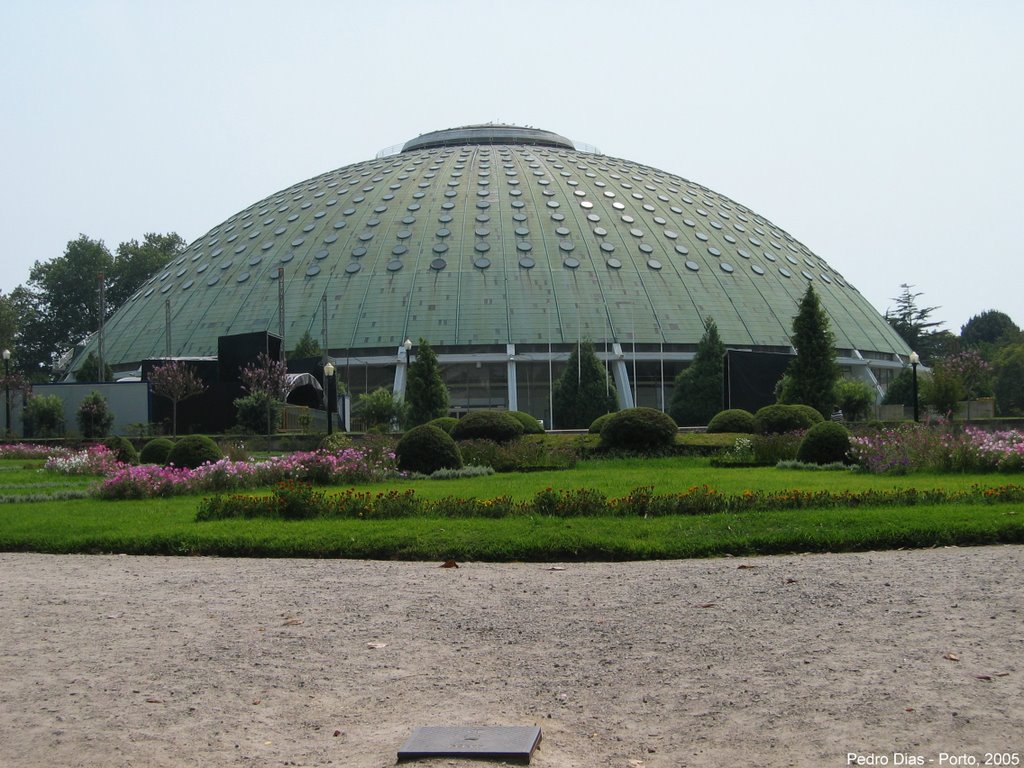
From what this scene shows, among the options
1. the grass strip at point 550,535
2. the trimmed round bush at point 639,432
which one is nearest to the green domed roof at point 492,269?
the trimmed round bush at point 639,432

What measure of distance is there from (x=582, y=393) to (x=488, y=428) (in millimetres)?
19962

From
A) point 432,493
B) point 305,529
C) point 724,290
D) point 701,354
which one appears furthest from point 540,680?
point 724,290

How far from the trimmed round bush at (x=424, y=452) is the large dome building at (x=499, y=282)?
30.1 meters

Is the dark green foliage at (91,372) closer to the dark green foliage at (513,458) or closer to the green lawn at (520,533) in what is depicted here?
the dark green foliage at (513,458)

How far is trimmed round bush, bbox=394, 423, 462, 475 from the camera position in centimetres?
2275

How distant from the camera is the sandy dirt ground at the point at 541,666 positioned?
5277 mm

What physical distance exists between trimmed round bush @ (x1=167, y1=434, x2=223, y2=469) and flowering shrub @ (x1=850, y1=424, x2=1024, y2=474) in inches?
562

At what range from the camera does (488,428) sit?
97.7 ft

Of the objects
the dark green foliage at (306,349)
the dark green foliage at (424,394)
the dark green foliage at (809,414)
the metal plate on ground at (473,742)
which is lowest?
the metal plate on ground at (473,742)

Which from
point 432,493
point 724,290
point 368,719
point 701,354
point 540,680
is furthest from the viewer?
point 724,290

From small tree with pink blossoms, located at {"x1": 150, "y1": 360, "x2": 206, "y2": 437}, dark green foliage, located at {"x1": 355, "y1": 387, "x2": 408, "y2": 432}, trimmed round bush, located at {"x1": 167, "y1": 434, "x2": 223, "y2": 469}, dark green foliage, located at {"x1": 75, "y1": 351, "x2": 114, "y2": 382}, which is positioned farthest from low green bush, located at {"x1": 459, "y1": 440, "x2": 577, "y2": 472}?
dark green foliage, located at {"x1": 75, "y1": 351, "x2": 114, "y2": 382}

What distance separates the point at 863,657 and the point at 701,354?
148 ft

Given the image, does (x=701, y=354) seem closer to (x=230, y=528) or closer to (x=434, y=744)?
(x=230, y=528)

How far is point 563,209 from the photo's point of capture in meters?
61.6
